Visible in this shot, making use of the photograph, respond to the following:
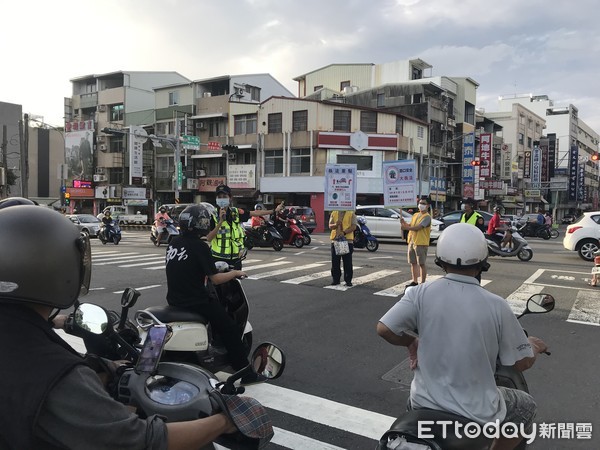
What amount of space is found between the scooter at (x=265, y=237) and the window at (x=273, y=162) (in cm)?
1821

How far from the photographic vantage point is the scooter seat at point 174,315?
3582 mm

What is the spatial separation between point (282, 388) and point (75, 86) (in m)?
53.6

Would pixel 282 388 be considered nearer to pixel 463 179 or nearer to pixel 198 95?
pixel 198 95

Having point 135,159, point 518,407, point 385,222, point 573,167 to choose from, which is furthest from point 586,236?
point 573,167

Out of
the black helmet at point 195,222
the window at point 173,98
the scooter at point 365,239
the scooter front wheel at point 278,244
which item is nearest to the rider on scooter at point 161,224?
the scooter front wheel at point 278,244

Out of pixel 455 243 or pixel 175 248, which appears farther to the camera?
pixel 175 248

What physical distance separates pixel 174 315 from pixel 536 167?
5616 cm

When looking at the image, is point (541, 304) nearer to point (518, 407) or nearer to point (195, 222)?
point (518, 407)

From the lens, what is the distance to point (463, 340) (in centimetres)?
206

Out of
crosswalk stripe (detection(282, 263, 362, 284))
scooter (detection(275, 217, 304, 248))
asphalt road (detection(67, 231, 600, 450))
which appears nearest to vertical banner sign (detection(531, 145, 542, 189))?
scooter (detection(275, 217, 304, 248))

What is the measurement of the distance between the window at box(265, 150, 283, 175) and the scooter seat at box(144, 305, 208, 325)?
102 ft

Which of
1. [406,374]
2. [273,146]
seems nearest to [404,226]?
[406,374]

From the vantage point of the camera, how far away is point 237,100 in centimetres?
3803

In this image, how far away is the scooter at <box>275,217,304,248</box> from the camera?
17344mm
